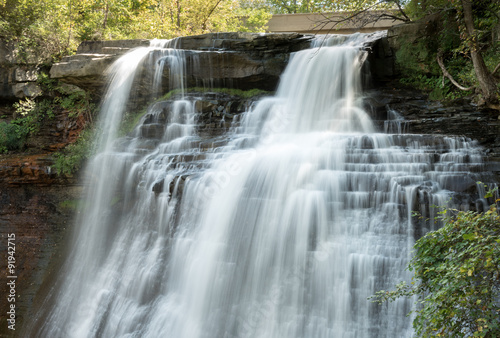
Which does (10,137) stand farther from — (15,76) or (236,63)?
(236,63)

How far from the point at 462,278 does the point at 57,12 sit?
16909 mm

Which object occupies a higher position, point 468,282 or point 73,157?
point 73,157

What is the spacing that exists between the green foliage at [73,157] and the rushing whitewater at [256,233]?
392mm

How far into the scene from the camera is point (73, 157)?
1093cm

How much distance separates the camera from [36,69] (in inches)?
583

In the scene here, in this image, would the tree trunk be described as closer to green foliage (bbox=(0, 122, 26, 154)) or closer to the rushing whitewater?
the rushing whitewater

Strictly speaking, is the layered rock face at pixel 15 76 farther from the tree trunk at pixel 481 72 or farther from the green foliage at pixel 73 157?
the tree trunk at pixel 481 72

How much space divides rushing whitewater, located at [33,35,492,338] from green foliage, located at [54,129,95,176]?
0.39 metres

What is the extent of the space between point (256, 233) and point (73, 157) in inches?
242

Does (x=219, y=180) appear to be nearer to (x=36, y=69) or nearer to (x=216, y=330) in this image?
(x=216, y=330)

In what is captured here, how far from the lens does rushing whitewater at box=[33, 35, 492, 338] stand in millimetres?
6430

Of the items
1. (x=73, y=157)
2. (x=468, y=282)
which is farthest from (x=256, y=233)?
(x=73, y=157)

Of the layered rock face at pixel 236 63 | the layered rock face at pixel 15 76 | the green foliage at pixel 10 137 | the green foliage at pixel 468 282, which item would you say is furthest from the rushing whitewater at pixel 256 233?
the layered rock face at pixel 15 76

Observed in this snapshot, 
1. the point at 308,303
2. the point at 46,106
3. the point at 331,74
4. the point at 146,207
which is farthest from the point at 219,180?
the point at 46,106
